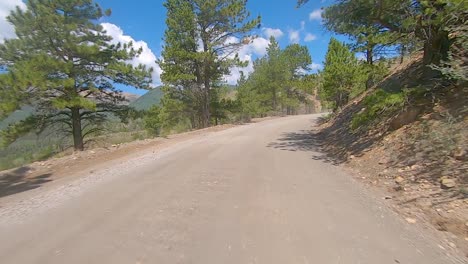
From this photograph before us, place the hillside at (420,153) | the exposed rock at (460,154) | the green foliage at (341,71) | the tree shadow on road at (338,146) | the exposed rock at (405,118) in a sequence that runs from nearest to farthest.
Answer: the hillside at (420,153) → the exposed rock at (460,154) → the exposed rock at (405,118) → the tree shadow on road at (338,146) → the green foliage at (341,71)

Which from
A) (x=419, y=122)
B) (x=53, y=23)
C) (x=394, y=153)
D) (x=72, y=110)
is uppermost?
(x=53, y=23)

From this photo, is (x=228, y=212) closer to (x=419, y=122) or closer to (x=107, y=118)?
(x=419, y=122)

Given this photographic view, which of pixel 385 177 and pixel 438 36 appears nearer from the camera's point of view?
pixel 385 177

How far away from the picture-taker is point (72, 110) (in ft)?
49.4

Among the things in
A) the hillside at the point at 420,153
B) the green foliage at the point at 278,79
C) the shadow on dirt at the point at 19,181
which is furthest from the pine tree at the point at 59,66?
the green foliage at the point at 278,79

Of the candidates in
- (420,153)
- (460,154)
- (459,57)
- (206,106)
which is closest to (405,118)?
(459,57)

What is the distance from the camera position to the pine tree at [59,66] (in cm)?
1213

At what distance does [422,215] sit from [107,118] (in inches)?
631

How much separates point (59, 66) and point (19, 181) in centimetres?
587

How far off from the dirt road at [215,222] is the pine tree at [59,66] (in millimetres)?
6962

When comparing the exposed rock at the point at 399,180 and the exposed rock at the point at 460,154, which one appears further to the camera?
the exposed rock at the point at 399,180

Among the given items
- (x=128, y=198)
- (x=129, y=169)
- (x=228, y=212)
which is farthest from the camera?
(x=129, y=169)

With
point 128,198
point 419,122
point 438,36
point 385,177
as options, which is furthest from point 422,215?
point 438,36

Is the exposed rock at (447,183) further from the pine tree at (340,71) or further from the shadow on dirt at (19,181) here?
the pine tree at (340,71)
